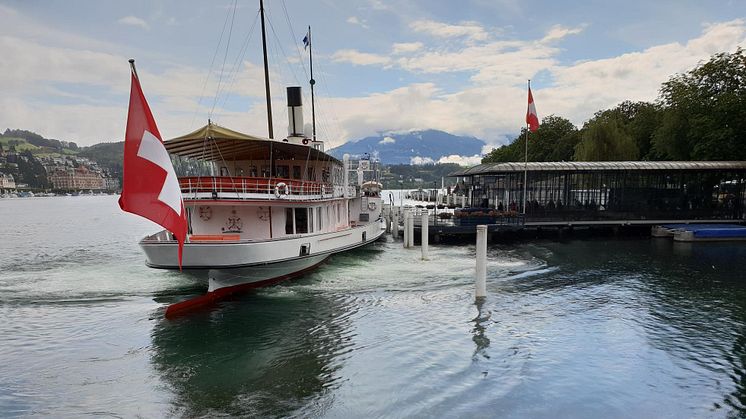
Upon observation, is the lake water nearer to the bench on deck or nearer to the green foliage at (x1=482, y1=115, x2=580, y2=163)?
the bench on deck

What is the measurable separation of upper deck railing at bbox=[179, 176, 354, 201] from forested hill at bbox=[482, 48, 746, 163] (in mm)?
39286

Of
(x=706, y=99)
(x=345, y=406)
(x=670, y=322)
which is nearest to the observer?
(x=345, y=406)

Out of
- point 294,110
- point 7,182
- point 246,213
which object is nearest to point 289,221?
point 246,213

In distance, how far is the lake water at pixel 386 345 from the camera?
8891 mm

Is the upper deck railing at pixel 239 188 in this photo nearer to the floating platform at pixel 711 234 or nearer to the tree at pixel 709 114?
the floating platform at pixel 711 234

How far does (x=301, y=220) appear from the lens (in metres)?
19.1

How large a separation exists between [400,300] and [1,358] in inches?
468

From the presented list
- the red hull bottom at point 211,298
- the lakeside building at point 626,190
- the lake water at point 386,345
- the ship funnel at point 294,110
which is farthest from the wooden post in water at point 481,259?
the lakeside building at point 626,190

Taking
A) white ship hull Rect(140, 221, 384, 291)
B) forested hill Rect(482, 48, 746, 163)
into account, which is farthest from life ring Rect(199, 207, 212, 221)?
forested hill Rect(482, 48, 746, 163)

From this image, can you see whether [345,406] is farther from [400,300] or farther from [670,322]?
[670,322]

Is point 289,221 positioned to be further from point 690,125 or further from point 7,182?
point 7,182

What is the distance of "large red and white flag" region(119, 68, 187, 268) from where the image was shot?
899 cm

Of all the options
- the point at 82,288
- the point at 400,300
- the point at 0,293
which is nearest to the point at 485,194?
the point at 400,300

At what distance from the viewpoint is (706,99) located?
39.5 meters
